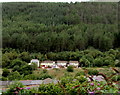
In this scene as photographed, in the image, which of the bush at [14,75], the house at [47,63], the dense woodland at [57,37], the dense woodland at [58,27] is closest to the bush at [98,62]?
the dense woodland at [57,37]

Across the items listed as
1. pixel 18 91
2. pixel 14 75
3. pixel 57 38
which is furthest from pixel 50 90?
pixel 57 38

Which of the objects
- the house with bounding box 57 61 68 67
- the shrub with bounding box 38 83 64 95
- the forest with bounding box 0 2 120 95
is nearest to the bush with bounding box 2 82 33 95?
the shrub with bounding box 38 83 64 95

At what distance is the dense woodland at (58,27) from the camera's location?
223 centimetres

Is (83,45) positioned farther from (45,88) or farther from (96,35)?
(45,88)

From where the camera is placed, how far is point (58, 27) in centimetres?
242

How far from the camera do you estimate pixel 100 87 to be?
1061 mm

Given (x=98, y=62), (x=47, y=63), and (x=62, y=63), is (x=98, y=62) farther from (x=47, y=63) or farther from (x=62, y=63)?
(x=47, y=63)

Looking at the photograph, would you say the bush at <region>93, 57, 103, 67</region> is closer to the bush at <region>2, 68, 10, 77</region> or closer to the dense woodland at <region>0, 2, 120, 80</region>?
the dense woodland at <region>0, 2, 120, 80</region>

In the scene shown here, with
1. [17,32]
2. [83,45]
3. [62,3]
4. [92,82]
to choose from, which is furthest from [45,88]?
[62,3]

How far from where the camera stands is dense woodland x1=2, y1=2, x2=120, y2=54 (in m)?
2.23

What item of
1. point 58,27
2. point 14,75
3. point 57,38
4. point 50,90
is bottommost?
point 14,75

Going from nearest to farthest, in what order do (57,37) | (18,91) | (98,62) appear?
(18,91) < (98,62) < (57,37)

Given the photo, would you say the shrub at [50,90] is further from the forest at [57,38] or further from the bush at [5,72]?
the bush at [5,72]

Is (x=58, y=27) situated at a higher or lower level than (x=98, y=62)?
higher
